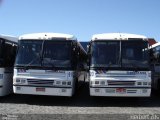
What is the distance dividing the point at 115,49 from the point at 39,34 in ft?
10.4

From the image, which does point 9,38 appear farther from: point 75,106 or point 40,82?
point 75,106

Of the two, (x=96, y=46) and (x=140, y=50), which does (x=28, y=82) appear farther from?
(x=140, y=50)

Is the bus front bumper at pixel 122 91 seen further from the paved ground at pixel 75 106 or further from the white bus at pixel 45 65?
the white bus at pixel 45 65

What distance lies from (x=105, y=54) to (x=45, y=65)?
7.91 feet

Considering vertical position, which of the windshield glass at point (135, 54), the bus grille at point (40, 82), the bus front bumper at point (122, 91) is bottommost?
the bus front bumper at point (122, 91)

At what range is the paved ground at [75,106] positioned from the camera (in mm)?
12295

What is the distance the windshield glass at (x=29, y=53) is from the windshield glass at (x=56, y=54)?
0.91ft

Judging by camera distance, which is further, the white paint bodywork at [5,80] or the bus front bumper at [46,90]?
the white paint bodywork at [5,80]

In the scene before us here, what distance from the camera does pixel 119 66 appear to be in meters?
14.2

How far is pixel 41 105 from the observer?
555 inches

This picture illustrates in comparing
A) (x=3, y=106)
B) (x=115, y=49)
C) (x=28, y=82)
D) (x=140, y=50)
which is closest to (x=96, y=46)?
(x=115, y=49)

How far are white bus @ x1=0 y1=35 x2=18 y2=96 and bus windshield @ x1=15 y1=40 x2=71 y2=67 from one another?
73 centimetres

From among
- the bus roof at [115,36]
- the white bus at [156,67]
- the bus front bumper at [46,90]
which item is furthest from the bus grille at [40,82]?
the white bus at [156,67]

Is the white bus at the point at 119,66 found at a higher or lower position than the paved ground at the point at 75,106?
higher
